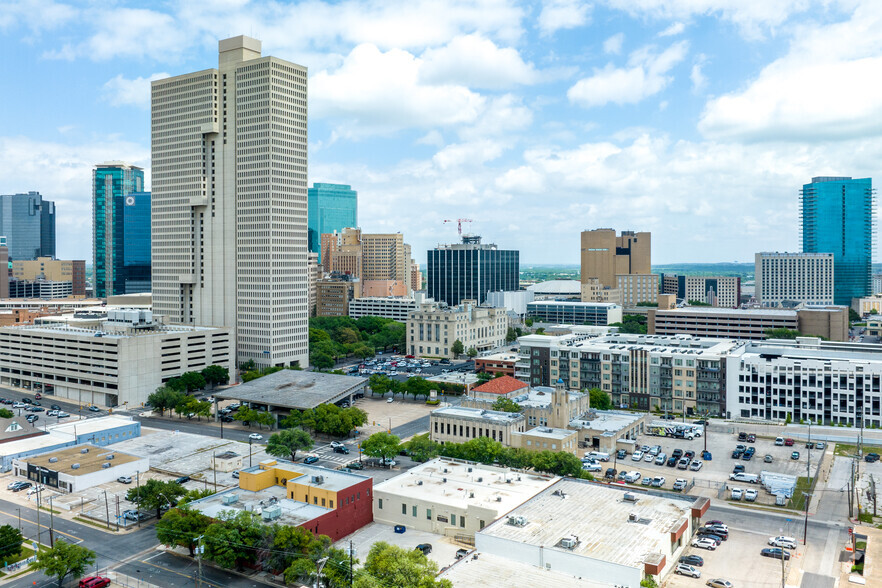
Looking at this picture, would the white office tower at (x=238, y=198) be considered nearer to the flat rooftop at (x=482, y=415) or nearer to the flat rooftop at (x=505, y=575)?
the flat rooftop at (x=482, y=415)

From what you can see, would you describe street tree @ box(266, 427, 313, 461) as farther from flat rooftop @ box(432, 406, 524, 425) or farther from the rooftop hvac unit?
the rooftop hvac unit

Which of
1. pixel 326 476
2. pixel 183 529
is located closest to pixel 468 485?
pixel 326 476

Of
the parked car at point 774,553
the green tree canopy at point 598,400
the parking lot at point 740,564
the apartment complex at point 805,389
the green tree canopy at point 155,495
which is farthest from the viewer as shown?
the green tree canopy at point 598,400

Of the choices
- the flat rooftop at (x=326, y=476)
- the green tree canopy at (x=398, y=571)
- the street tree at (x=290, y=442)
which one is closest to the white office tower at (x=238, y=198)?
the street tree at (x=290, y=442)

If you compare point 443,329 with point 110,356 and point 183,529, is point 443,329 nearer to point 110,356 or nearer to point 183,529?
point 110,356

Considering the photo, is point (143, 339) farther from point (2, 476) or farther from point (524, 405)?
point (524, 405)
